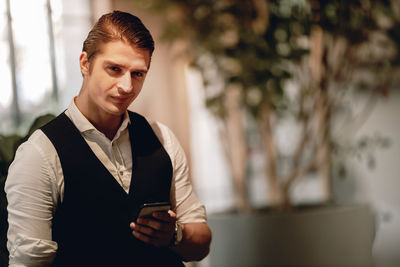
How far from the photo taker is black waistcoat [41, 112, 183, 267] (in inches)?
39.7

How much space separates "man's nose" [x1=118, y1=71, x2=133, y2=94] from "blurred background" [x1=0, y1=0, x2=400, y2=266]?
0.45 meters

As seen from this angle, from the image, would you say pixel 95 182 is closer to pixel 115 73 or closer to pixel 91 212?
pixel 91 212

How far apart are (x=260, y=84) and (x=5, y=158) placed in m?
1.54

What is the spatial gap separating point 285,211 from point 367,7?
115 centimetres

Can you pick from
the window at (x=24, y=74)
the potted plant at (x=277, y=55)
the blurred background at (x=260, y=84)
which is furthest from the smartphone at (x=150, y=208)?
the window at (x=24, y=74)

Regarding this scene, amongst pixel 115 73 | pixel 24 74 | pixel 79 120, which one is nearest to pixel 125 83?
pixel 115 73

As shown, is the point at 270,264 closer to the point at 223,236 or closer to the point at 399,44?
the point at 223,236

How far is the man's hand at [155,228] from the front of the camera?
1.01 m

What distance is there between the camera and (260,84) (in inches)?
103

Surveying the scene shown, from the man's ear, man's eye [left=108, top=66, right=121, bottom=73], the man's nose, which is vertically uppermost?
the man's ear

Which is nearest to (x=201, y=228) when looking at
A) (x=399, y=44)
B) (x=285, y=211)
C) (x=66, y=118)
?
(x=66, y=118)

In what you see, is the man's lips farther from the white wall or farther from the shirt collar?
the white wall

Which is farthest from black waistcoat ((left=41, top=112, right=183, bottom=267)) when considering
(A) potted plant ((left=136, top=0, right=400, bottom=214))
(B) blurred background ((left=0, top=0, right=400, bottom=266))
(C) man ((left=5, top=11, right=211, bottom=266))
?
(A) potted plant ((left=136, top=0, right=400, bottom=214))

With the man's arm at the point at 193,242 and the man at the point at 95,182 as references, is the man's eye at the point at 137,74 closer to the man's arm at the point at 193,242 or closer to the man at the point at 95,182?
the man at the point at 95,182
